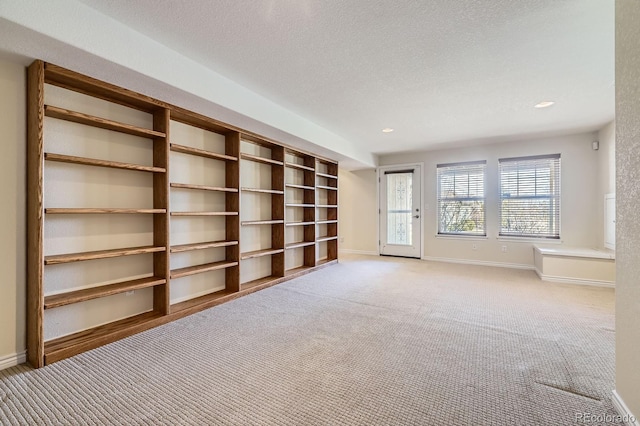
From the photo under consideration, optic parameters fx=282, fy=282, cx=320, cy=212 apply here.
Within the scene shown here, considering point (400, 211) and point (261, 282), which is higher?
point (400, 211)

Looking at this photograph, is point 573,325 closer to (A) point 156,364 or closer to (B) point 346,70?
(B) point 346,70

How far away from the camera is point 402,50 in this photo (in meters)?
2.31

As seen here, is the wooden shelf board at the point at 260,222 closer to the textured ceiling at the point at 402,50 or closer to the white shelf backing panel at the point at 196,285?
the white shelf backing panel at the point at 196,285

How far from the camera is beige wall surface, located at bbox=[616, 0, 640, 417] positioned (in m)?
1.26

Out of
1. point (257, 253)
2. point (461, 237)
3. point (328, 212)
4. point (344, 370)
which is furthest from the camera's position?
point (328, 212)

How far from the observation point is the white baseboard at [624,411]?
1298mm

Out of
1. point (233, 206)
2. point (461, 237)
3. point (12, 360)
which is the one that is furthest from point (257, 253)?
point (461, 237)

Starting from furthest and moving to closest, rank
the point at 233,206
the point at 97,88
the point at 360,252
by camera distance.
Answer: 1. the point at 360,252
2. the point at 233,206
3. the point at 97,88

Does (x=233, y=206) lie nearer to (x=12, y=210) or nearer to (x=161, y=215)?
(x=161, y=215)

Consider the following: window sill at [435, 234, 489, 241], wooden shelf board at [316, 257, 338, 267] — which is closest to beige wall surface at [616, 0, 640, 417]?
wooden shelf board at [316, 257, 338, 267]

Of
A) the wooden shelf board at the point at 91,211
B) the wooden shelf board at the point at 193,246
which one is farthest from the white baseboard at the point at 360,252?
the wooden shelf board at the point at 91,211

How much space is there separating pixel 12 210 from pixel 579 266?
6.27 meters

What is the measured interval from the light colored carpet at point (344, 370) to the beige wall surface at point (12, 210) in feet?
0.97

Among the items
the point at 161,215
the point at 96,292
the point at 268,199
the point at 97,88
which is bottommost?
the point at 96,292
